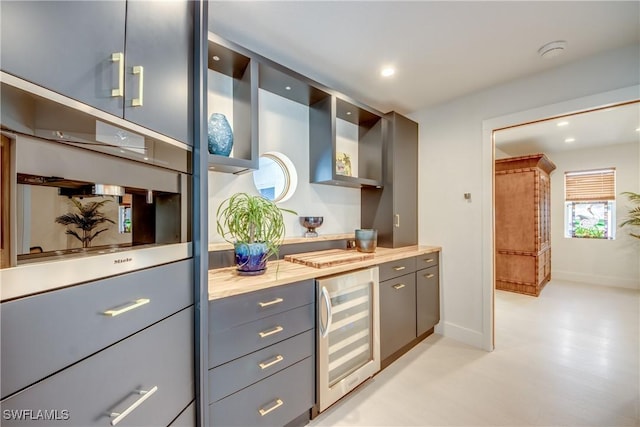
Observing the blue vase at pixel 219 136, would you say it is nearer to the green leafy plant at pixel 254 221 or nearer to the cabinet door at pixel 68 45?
the green leafy plant at pixel 254 221

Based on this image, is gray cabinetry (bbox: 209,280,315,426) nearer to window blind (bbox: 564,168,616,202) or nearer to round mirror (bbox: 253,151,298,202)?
round mirror (bbox: 253,151,298,202)

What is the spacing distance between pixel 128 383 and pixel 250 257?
2.50 ft

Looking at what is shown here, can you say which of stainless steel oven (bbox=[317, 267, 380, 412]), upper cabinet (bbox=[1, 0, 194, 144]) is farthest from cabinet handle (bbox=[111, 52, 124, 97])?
stainless steel oven (bbox=[317, 267, 380, 412])

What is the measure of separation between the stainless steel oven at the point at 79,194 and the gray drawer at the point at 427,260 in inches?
84.2

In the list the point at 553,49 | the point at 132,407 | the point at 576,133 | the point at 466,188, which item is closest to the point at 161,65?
the point at 132,407

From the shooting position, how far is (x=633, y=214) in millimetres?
4469

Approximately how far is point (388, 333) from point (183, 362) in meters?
1.61

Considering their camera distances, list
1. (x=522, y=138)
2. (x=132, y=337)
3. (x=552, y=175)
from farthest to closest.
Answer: (x=552, y=175) < (x=522, y=138) < (x=132, y=337)

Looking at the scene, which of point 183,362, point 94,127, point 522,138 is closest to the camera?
point 94,127

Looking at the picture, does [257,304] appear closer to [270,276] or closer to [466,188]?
[270,276]

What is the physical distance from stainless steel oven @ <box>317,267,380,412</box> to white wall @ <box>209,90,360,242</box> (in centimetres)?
73

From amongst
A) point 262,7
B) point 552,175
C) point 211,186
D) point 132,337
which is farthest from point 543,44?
point 552,175

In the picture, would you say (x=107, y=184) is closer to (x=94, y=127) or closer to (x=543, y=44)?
(x=94, y=127)

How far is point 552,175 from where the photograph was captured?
17.5ft
